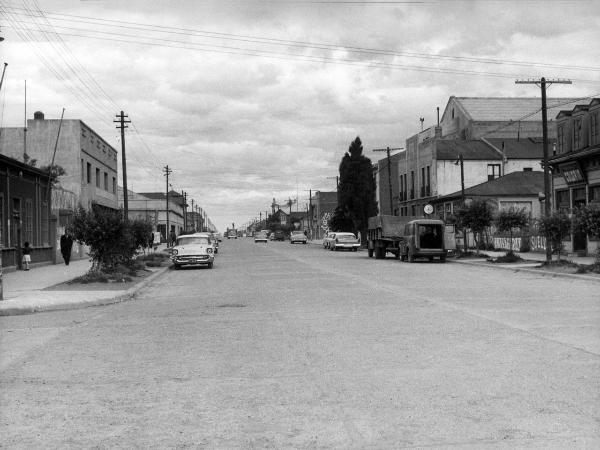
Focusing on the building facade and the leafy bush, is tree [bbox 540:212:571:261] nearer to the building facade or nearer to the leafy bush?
the leafy bush

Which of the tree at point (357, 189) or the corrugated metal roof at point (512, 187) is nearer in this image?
the corrugated metal roof at point (512, 187)

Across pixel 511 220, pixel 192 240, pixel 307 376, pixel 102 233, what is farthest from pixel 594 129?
pixel 307 376

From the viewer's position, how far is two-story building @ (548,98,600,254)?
33469 millimetres

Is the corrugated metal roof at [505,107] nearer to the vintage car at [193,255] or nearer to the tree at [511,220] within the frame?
the tree at [511,220]

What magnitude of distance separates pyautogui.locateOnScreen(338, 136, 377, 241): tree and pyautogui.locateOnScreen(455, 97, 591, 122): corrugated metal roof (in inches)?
455

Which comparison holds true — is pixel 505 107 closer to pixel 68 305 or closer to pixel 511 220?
pixel 511 220

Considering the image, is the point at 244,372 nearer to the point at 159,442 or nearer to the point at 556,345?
the point at 159,442

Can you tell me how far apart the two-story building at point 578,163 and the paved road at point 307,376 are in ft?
69.7

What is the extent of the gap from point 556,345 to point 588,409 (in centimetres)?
334

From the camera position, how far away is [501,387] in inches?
267

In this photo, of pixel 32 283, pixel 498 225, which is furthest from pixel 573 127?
pixel 32 283

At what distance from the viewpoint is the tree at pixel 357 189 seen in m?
67.6

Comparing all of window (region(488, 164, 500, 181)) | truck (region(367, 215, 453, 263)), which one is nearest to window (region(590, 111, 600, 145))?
truck (region(367, 215, 453, 263))

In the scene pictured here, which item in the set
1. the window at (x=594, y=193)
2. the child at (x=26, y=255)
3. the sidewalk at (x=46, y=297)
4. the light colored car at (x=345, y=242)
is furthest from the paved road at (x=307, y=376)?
the light colored car at (x=345, y=242)
